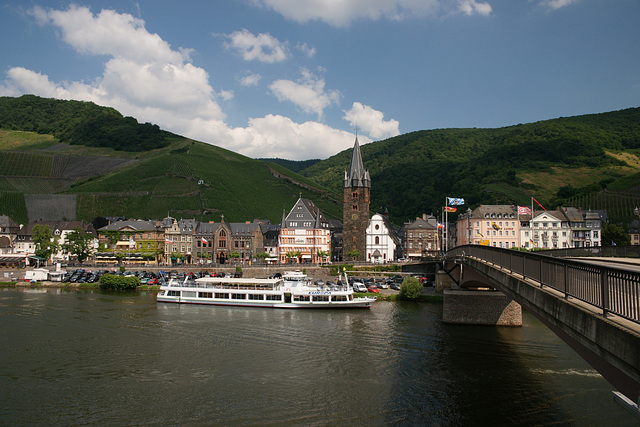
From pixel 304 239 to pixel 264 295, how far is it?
144 ft

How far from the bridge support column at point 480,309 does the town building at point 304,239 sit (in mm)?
55290

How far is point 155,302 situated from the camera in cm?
5481

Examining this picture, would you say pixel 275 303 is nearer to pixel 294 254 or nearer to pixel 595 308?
pixel 294 254

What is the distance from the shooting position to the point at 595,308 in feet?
39.1

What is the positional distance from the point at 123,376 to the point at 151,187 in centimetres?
12311

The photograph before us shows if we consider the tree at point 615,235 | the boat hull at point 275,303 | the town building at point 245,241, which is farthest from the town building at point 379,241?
the boat hull at point 275,303

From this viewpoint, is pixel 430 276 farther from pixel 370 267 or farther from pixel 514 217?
pixel 514 217

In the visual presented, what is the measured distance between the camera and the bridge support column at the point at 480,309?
1615 inches

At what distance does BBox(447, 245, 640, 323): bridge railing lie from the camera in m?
10.0

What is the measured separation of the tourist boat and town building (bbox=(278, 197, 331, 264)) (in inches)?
1500

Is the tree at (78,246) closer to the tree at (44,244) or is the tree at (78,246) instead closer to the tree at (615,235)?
the tree at (44,244)

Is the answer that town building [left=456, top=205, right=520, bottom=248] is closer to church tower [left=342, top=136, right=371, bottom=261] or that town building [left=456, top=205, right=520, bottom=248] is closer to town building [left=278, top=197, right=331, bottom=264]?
church tower [left=342, top=136, right=371, bottom=261]

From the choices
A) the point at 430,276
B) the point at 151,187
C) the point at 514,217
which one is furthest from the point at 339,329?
the point at 151,187

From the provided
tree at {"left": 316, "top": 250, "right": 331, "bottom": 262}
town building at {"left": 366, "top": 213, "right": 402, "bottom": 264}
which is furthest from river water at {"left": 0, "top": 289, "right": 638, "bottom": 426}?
tree at {"left": 316, "top": 250, "right": 331, "bottom": 262}
